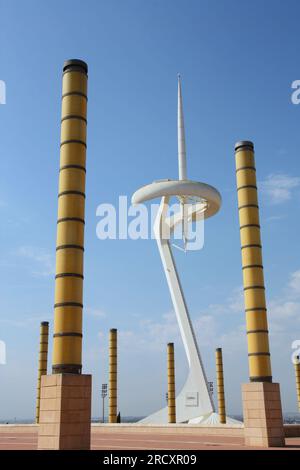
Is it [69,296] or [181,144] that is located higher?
[181,144]

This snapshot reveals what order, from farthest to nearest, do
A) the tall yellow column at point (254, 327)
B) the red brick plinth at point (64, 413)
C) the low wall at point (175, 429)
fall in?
the low wall at point (175, 429) < the tall yellow column at point (254, 327) < the red brick plinth at point (64, 413)

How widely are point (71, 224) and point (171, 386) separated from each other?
79.4ft

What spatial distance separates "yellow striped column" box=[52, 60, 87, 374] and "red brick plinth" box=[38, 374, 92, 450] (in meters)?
0.47

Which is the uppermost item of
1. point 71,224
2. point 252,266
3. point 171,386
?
point 71,224

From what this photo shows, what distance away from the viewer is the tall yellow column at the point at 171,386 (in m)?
36.1

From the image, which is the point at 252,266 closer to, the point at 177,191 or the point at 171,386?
the point at 177,191

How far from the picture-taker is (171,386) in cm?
3694

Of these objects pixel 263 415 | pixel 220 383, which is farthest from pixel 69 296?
pixel 220 383

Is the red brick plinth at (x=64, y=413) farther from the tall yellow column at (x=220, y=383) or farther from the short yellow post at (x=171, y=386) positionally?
the tall yellow column at (x=220, y=383)

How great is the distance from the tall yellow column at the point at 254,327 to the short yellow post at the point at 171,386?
19699 millimetres

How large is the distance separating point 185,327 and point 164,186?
31.5ft

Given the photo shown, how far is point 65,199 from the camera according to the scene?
A: 15.9m

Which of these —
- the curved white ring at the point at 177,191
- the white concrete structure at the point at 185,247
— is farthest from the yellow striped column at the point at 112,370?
the curved white ring at the point at 177,191

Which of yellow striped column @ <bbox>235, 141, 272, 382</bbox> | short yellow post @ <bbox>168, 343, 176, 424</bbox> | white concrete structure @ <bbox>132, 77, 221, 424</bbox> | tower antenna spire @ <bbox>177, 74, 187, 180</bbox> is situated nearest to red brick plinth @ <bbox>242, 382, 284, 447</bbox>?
yellow striped column @ <bbox>235, 141, 272, 382</bbox>
